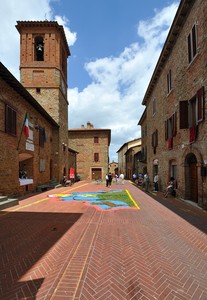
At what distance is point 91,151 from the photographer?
1485 inches

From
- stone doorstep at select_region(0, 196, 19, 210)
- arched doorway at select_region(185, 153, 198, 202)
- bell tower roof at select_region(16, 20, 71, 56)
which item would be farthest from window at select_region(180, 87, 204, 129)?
bell tower roof at select_region(16, 20, 71, 56)

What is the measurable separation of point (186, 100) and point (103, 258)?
9466mm

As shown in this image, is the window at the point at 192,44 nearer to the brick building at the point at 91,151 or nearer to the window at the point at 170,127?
the window at the point at 170,127

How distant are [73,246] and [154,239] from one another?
6.70 feet

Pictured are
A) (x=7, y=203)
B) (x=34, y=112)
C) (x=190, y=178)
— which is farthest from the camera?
(x=34, y=112)

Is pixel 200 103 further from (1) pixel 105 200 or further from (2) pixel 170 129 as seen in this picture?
(1) pixel 105 200

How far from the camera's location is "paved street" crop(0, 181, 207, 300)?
297 centimetres

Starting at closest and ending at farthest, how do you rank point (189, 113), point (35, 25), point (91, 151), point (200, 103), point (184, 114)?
point (200, 103) < point (189, 113) < point (184, 114) < point (35, 25) < point (91, 151)

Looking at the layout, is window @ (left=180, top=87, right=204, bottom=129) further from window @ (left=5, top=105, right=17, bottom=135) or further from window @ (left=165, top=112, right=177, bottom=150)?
window @ (left=5, top=105, right=17, bottom=135)

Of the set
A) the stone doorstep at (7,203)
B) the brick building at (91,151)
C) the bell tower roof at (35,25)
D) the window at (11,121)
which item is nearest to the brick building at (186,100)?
the stone doorstep at (7,203)

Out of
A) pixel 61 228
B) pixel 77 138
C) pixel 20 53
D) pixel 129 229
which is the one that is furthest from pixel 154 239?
pixel 77 138

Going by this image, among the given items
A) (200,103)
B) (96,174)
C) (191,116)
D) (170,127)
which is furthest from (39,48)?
(96,174)

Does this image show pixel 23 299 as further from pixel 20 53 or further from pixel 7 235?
pixel 20 53

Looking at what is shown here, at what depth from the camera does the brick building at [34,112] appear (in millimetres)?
11453
